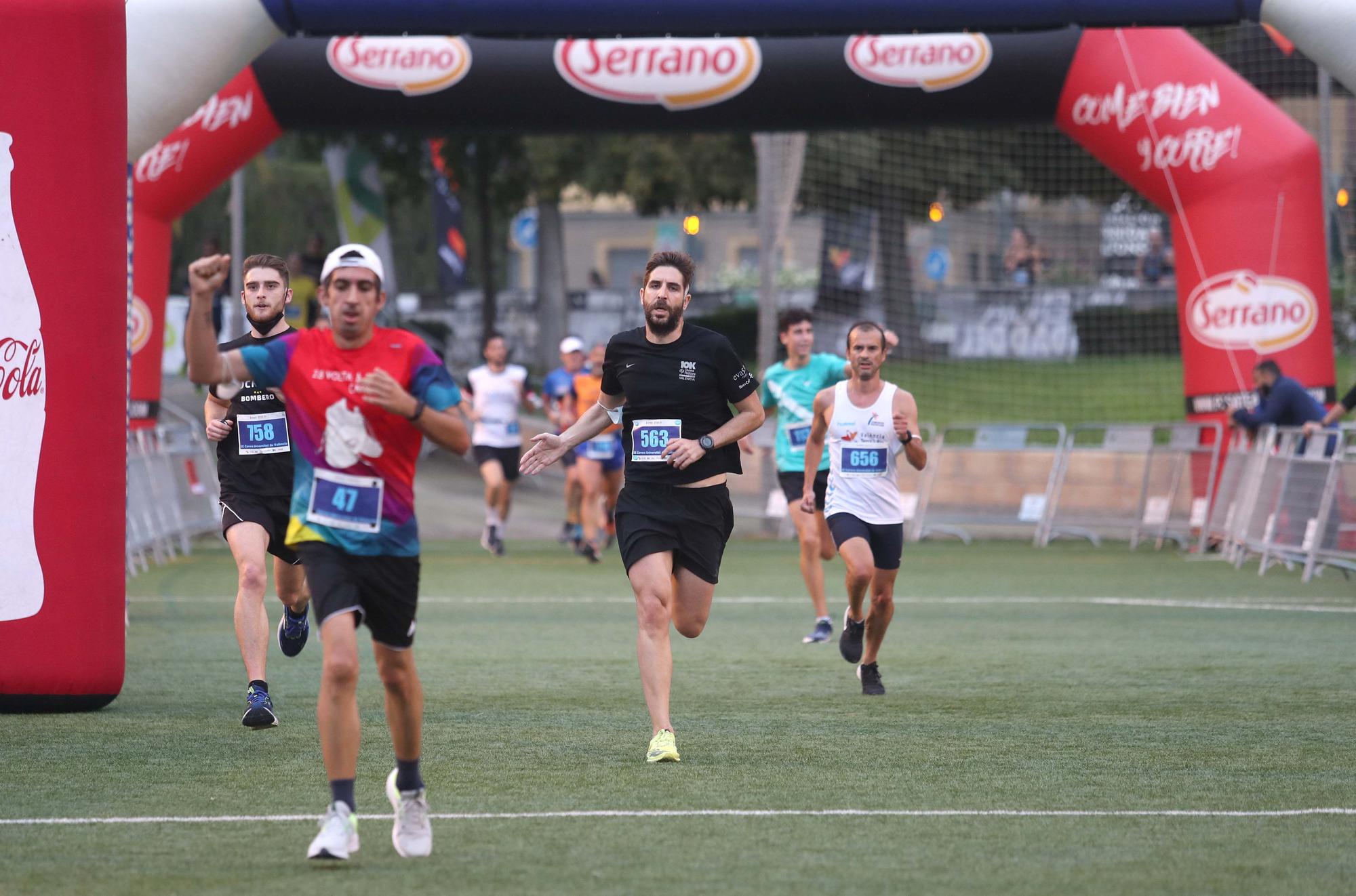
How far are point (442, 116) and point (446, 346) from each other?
22466mm

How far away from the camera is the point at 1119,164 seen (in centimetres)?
1891

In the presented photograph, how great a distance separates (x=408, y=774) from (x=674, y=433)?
2627 mm

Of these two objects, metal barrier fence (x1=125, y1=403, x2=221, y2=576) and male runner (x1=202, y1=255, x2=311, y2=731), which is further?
metal barrier fence (x1=125, y1=403, x2=221, y2=576)

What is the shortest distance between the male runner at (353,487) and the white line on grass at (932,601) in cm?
933

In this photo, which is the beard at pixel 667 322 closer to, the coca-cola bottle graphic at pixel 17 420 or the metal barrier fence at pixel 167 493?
the coca-cola bottle graphic at pixel 17 420

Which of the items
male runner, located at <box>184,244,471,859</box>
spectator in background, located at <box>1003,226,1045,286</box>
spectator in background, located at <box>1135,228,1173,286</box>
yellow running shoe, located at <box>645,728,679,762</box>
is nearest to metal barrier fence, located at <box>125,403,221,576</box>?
yellow running shoe, located at <box>645,728,679,762</box>

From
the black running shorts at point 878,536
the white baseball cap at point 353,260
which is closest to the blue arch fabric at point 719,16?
the black running shorts at point 878,536

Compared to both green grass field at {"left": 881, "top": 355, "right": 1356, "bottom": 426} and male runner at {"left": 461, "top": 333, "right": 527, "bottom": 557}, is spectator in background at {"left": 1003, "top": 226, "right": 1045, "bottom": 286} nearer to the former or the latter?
green grass field at {"left": 881, "top": 355, "right": 1356, "bottom": 426}

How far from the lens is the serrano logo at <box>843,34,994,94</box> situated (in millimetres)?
17609

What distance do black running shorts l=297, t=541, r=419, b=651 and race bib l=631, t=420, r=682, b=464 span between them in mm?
2285

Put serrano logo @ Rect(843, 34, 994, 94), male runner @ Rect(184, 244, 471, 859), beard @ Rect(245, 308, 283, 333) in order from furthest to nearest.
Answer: serrano logo @ Rect(843, 34, 994, 94)
beard @ Rect(245, 308, 283, 333)
male runner @ Rect(184, 244, 471, 859)

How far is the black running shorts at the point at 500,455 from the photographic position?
1995cm

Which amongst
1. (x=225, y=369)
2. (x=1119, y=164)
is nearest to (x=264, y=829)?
(x=225, y=369)

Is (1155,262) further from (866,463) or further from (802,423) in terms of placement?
(866,463)
